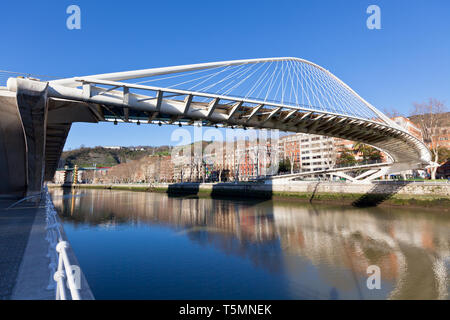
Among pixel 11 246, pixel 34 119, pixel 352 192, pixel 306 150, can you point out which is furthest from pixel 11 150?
pixel 306 150

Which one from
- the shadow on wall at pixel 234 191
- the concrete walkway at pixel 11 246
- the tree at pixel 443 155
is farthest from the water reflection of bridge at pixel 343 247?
the tree at pixel 443 155

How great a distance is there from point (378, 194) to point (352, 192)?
302cm

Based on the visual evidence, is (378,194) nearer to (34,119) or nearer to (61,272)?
(34,119)

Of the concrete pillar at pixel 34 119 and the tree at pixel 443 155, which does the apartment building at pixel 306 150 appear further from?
the concrete pillar at pixel 34 119

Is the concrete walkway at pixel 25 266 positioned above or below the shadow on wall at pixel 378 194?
above

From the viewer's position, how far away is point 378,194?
99.5 ft

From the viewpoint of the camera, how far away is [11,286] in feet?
13.2

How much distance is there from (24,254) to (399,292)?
1039 cm

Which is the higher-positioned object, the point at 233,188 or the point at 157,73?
the point at 157,73

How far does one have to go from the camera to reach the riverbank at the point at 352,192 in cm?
2609

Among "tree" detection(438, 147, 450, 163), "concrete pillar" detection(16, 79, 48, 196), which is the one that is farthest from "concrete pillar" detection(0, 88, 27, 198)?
"tree" detection(438, 147, 450, 163)

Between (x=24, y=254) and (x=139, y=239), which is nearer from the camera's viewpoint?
(x=24, y=254)
